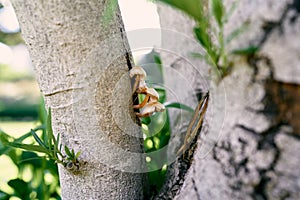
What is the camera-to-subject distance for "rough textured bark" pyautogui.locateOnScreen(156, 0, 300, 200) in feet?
0.85

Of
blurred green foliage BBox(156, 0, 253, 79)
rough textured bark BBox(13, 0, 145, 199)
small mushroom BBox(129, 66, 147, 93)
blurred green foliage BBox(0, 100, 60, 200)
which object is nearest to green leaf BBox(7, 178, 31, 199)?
blurred green foliage BBox(0, 100, 60, 200)

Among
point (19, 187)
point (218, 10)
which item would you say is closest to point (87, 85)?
point (218, 10)

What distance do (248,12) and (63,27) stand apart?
7.5 inches

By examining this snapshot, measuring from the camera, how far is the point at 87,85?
0.40 metres

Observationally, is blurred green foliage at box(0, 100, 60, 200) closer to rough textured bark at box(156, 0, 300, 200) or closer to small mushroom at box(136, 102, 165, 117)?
small mushroom at box(136, 102, 165, 117)

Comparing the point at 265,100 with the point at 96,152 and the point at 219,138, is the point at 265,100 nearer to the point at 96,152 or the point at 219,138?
the point at 219,138

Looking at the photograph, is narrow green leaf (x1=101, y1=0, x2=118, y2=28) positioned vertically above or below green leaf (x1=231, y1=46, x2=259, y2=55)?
above

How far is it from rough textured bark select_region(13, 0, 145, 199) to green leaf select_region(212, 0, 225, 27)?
14 centimetres

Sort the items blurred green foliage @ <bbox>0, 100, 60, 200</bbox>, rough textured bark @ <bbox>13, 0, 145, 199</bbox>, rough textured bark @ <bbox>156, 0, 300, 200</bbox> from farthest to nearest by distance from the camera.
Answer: blurred green foliage @ <bbox>0, 100, 60, 200</bbox>
rough textured bark @ <bbox>13, 0, 145, 199</bbox>
rough textured bark @ <bbox>156, 0, 300, 200</bbox>

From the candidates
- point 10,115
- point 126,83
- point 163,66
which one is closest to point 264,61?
point 126,83

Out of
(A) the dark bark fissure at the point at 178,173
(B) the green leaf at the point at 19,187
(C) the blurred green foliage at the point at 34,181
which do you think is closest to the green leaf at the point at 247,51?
(A) the dark bark fissure at the point at 178,173

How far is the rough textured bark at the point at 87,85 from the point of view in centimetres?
38

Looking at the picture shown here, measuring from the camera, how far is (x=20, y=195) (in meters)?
0.61

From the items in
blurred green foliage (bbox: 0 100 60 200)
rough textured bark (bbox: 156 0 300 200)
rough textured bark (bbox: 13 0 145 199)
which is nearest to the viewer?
rough textured bark (bbox: 156 0 300 200)
